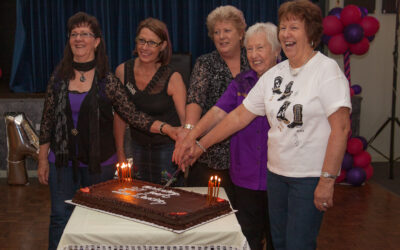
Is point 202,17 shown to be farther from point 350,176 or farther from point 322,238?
point 322,238

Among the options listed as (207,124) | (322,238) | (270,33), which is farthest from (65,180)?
(322,238)

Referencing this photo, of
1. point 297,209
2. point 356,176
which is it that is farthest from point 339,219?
point 297,209

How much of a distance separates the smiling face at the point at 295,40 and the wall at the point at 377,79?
15.2 feet

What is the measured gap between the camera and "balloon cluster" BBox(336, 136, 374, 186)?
521 cm

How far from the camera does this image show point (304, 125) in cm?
193

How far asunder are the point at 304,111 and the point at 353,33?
359 cm

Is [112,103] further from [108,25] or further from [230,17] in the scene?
[108,25]

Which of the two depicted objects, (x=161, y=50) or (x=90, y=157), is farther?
(x=161, y=50)

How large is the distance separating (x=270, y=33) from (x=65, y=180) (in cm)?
133

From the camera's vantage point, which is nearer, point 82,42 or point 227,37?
point 82,42

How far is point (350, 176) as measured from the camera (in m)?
5.23

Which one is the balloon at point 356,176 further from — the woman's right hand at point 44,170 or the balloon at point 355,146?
the woman's right hand at point 44,170

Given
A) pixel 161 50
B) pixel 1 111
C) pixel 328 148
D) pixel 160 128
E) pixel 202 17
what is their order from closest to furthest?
pixel 328 148, pixel 160 128, pixel 161 50, pixel 1 111, pixel 202 17

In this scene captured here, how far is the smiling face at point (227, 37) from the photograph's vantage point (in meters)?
2.79
